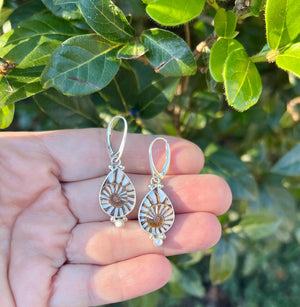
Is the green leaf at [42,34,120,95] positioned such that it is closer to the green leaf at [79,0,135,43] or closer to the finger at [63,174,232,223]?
the green leaf at [79,0,135,43]

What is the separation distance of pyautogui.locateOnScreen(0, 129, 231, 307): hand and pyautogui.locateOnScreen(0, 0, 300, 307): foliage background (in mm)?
121

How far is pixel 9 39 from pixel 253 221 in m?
1.16

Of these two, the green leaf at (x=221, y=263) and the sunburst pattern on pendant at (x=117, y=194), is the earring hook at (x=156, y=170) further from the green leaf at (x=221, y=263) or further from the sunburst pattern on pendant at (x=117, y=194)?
the green leaf at (x=221, y=263)

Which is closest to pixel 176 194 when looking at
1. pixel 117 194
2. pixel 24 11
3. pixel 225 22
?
pixel 117 194

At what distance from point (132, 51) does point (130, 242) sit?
60 centimetres

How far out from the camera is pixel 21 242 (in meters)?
1.17

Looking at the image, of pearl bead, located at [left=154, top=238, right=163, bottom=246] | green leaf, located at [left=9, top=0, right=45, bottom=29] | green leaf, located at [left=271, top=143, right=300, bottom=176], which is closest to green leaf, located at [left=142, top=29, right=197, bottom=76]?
green leaf, located at [left=9, top=0, right=45, bottom=29]

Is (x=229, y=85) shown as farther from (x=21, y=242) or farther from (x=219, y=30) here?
(x=21, y=242)

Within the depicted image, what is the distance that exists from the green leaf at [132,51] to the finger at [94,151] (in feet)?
1.18

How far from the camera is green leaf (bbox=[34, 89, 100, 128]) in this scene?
1.21 meters

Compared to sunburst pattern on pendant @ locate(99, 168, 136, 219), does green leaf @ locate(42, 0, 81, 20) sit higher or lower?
higher

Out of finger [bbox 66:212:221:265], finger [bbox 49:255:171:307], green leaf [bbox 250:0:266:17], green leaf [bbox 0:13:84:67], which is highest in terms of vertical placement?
green leaf [bbox 250:0:266:17]

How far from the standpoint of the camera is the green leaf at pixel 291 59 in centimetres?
82

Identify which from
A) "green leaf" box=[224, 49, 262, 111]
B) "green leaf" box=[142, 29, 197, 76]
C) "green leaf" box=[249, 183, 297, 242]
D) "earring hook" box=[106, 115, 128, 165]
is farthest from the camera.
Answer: "green leaf" box=[249, 183, 297, 242]
